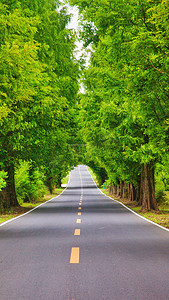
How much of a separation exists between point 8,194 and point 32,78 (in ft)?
41.9

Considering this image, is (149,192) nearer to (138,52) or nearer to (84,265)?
(138,52)

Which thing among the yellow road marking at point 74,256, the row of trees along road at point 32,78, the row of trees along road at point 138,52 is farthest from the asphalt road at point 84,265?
the row of trees along road at point 138,52

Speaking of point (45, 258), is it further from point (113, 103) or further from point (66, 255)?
point (113, 103)

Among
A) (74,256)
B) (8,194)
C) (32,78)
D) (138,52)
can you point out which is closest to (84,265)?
(74,256)

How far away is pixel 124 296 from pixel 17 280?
186 cm

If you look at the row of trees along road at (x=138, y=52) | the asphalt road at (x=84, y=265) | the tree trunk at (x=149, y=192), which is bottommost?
the asphalt road at (x=84, y=265)

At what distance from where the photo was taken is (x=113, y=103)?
2258 cm

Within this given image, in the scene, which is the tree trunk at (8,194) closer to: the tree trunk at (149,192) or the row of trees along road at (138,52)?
the row of trees along road at (138,52)

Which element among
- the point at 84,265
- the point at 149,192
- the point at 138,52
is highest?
the point at 138,52

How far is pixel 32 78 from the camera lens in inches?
598

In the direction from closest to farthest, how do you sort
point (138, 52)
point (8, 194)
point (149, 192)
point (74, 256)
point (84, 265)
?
point (84, 265), point (74, 256), point (138, 52), point (149, 192), point (8, 194)

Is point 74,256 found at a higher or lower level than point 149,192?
lower

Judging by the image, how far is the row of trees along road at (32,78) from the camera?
1316 centimetres

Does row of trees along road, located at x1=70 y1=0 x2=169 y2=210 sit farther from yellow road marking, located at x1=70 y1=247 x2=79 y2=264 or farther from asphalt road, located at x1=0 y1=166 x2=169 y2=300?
yellow road marking, located at x1=70 y1=247 x2=79 y2=264
